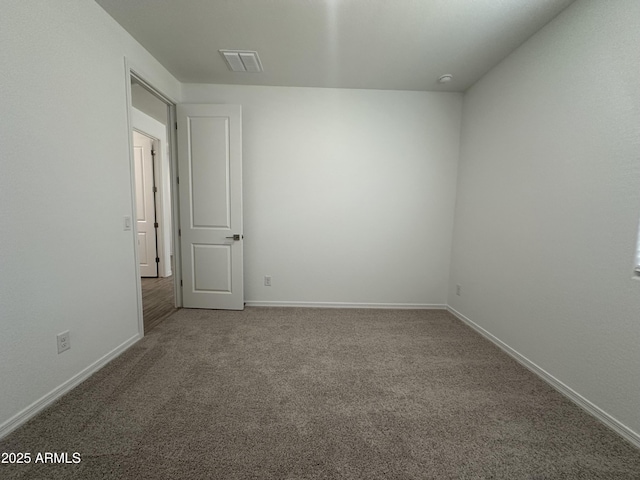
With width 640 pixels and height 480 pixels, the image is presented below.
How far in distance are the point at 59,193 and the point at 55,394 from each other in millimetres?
1267

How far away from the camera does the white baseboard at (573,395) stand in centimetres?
141

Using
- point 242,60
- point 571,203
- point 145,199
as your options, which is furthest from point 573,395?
point 145,199

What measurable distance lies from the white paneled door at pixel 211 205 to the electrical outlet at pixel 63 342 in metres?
1.44

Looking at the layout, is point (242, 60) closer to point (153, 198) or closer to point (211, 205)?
point (211, 205)

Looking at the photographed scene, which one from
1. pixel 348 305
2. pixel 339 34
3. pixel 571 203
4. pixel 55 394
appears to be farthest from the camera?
pixel 348 305

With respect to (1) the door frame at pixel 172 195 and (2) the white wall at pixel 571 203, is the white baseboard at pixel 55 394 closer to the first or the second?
(1) the door frame at pixel 172 195

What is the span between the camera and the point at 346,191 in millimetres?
3162

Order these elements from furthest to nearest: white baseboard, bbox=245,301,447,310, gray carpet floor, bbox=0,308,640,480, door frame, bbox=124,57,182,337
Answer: white baseboard, bbox=245,301,447,310, door frame, bbox=124,57,182,337, gray carpet floor, bbox=0,308,640,480

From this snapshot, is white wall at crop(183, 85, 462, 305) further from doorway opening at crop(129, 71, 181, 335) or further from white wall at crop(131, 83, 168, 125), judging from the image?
doorway opening at crop(129, 71, 181, 335)

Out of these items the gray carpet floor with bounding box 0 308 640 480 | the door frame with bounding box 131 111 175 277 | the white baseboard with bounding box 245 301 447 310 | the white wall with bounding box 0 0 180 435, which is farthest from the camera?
the door frame with bounding box 131 111 175 277

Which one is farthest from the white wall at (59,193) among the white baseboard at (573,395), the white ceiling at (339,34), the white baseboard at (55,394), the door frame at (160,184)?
the white baseboard at (573,395)

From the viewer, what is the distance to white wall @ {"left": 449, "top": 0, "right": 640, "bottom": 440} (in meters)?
1.45

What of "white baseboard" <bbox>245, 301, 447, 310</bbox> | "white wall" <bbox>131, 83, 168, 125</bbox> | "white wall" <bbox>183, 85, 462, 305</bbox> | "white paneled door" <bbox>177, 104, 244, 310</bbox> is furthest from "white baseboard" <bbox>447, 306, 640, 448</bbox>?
"white wall" <bbox>131, 83, 168, 125</bbox>

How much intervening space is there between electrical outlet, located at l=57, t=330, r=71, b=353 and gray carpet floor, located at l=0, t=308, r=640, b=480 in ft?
0.99
